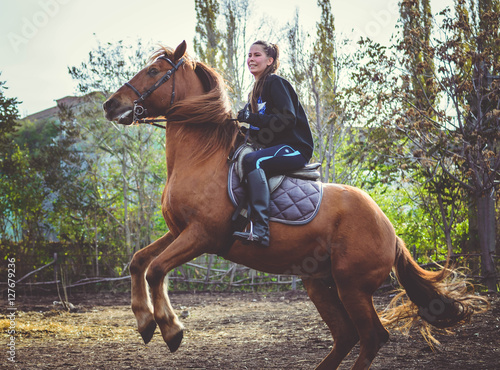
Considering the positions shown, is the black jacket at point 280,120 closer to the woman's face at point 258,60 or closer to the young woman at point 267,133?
the young woman at point 267,133

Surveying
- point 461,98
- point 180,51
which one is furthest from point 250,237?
point 461,98

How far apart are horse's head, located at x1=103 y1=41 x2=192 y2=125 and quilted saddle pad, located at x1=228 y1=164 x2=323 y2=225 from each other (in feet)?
2.65

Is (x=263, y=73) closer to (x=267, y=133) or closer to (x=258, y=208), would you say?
(x=267, y=133)

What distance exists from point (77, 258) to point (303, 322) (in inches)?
330

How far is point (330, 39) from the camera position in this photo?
42.8 feet

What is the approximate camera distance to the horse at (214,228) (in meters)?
3.41

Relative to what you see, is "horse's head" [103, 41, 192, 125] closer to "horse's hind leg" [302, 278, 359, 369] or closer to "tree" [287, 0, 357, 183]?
"horse's hind leg" [302, 278, 359, 369]

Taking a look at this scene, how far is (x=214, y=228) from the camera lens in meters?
3.42

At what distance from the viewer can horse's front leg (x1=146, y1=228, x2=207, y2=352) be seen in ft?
10.6

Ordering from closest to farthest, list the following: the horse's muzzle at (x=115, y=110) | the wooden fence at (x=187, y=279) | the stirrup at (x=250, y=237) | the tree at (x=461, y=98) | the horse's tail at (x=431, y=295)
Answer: the stirrup at (x=250, y=237) < the horse's muzzle at (x=115, y=110) < the horse's tail at (x=431, y=295) < the tree at (x=461, y=98) < the wooden fence at (x=187, y=279)

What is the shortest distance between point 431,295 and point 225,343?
3.06 m

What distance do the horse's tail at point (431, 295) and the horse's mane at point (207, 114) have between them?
193 cm

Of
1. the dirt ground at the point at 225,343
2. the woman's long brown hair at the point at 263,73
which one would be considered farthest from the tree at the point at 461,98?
the woman's long brown hair at the point at 263,73

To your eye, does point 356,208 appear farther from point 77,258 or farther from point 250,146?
point 77,258
